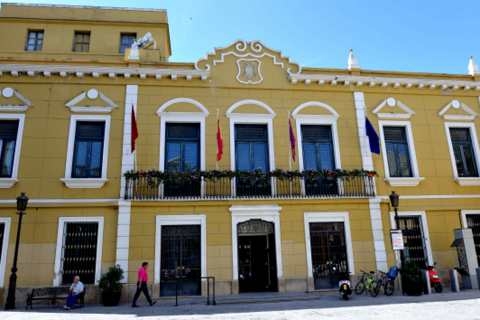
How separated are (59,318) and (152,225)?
4.31m

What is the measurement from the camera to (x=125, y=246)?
12922mm

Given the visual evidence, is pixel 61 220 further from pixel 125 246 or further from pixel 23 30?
pixel 23 30

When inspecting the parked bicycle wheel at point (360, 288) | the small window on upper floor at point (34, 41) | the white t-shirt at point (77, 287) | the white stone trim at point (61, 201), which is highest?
the small window on upper floor at point (34, 41)

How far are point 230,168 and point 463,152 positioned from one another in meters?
10.2

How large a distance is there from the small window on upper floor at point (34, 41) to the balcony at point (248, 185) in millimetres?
12754

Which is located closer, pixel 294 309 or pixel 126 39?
pixel 294 309

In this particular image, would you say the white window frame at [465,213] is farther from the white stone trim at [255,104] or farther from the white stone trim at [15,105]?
the white stone trim at [15,105]

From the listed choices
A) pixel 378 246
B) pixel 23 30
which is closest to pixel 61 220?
pixel 378 246

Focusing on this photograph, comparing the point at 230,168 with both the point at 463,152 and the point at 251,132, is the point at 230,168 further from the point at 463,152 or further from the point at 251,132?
the point at 463,152

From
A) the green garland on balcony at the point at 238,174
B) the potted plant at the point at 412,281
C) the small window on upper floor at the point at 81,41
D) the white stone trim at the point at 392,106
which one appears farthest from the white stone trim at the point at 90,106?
the potted plant at the point at 412,281

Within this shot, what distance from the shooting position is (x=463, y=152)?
52.7ft

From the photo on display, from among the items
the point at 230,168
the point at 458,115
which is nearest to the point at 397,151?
the point at 458,115

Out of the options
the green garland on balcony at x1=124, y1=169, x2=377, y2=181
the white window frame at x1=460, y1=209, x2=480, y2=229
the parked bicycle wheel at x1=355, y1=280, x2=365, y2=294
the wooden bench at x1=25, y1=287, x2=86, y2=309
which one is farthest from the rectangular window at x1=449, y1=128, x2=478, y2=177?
the wooden bench at x1=25, y1=287, x2=86, y2=309

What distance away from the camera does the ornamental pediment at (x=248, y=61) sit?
15.5 meters
